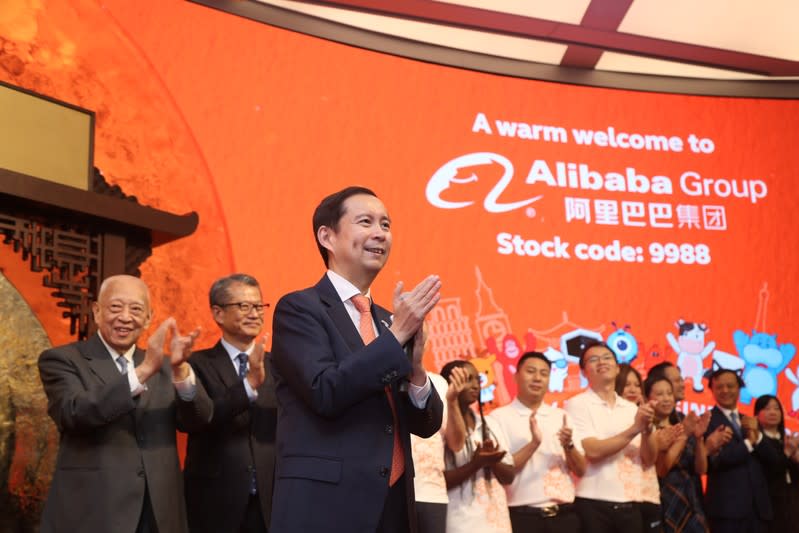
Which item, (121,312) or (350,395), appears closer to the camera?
(350,395)

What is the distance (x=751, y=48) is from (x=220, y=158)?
12.6 ft

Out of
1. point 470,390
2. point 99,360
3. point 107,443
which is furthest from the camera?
point 470,390

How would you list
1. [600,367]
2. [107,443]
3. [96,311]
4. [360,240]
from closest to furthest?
[360,240], [107,443], [96,311], [600,367]

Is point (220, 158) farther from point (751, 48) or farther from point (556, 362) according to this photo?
point (751, 48)

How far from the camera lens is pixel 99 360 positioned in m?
3.03

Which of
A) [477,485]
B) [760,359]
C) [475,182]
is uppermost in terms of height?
[475,182]

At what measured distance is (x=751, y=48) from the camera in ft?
21.6

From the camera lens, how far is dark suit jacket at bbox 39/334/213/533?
110 inches

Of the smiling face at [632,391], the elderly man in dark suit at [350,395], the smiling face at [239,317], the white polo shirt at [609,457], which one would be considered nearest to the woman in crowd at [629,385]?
the smiling face at [632,391]

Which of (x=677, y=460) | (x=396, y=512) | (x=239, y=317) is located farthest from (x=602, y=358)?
(x=396, y=512)

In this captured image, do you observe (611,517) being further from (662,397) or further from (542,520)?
(662,397)

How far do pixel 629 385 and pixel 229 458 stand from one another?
243 cm

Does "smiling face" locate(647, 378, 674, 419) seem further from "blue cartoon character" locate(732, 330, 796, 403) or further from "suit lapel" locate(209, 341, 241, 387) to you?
"suit lapel" locate(209, 341, 241, 387)


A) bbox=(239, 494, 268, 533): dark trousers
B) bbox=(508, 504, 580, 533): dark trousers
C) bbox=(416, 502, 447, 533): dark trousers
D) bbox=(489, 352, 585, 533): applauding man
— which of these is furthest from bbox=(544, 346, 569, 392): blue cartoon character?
bbox=(239, 494, 268, 533): dark trousers
